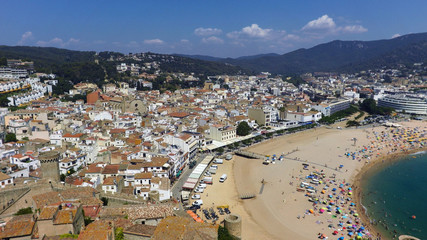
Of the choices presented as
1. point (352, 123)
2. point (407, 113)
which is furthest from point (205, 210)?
point (407, 113)

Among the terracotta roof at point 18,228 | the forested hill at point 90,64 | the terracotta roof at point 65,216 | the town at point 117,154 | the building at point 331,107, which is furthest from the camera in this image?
the forested hill at point 90,64

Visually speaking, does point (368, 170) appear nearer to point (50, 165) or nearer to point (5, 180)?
point (50, 165)

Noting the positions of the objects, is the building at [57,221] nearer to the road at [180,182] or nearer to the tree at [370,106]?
the road at [180,182]

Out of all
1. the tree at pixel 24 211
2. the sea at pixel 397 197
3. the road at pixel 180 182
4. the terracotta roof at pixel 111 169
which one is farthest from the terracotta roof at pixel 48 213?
the sea at pixel 397 197

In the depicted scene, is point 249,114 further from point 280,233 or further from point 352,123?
point 280,233

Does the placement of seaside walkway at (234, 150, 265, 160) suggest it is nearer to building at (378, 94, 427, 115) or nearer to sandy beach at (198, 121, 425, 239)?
sandy beach at (198, 121, 425, 239)

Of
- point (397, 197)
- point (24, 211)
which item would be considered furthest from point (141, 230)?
point (397, 197)

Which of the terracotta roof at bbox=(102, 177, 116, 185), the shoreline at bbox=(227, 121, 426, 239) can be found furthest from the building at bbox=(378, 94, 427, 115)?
the terracotta roof at bbox=(102, 177, 116, 185)
